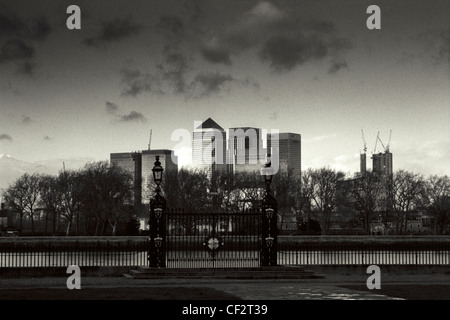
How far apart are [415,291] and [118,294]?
10.5m

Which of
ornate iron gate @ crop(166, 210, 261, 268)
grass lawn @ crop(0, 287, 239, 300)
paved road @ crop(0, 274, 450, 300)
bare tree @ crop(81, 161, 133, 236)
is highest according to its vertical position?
bare tree @ crop(81, 161, 133, 236)

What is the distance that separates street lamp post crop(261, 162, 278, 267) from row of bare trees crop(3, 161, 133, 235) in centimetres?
7427

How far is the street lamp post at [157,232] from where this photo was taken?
113 ft

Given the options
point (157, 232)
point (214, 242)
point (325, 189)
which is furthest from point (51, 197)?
point (214, 242)

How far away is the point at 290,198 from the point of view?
132 meters

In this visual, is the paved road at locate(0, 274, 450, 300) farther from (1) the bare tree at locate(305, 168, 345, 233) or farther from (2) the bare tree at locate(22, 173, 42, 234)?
(2) the bare tree at locate(22, 173, 42, 234)

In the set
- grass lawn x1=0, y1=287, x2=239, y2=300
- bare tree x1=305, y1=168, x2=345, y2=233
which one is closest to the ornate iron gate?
grass lawn x1=0, y1=287, x2=239, y2=300

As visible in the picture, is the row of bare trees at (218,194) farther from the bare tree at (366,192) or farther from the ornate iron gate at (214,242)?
the ornate iron gate at (214,242)

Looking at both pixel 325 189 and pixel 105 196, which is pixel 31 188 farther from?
pixel 325 189

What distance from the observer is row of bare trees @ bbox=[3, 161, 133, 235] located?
378 feet

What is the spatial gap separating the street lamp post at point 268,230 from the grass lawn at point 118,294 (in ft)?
27.2
